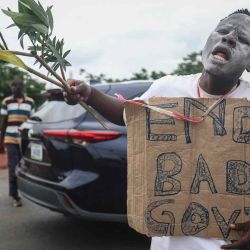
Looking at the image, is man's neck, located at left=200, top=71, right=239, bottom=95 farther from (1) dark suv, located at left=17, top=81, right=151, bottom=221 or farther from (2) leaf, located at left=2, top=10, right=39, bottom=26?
(1) dark suv, located at left=17, top=81, right=151, bottom=221

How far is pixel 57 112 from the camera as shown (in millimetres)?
4766

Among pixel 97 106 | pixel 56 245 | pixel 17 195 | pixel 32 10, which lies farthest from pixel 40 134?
pixel 32 10

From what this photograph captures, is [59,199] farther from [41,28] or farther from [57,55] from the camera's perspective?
[41,28]

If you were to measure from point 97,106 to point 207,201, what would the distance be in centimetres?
52

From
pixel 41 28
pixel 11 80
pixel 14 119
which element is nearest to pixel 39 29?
pixel 41 28

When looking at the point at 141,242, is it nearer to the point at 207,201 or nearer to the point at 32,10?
the point at 207,201

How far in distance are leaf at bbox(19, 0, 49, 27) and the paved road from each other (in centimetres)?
317

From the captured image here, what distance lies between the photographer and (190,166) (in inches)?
69.3

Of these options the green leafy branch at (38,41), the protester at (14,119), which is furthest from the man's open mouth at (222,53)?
the protester at (14,119)

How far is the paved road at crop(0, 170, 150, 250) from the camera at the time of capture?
15.0ft

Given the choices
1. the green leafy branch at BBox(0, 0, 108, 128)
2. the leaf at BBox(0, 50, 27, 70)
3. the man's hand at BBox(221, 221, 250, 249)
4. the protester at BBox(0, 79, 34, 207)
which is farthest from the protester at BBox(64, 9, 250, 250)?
the protester at BBox(0, 79, 34, 207)

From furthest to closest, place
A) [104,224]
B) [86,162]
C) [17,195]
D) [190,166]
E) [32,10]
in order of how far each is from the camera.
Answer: [17,195], [104,224], [86,162], [190,166], [32,10]

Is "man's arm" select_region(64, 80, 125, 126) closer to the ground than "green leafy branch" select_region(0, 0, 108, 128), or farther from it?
closer to the ground

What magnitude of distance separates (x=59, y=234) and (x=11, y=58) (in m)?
3.63
